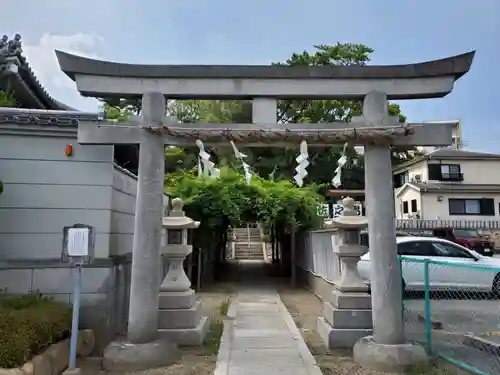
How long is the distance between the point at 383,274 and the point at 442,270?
5.91 meters

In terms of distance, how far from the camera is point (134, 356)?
17.7 feet

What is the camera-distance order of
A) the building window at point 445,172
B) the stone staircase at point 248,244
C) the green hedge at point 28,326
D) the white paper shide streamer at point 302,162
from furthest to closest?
the building window at point 445,172 → the stone staircase at point 248,244 → the white paper shide streamer at point 302,162 → the green hedge at point 28,326

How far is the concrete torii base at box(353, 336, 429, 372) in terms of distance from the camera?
5.28 meters

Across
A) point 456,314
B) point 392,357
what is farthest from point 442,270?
point 392,357

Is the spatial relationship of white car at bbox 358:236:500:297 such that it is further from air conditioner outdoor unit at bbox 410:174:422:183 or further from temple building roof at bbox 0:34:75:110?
air conditioner outdoor unit at bbox 410:174:422:183

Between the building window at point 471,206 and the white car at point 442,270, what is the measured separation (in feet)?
66.6

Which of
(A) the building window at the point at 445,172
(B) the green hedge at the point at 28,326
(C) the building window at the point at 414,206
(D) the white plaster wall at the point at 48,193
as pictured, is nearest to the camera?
(B) the green hedge at the point at 28,326

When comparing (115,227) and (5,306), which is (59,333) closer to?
(5,306)

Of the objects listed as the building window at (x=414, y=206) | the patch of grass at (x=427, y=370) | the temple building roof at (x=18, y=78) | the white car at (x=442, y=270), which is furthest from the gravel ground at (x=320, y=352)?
the building window at (x=414, y=206)

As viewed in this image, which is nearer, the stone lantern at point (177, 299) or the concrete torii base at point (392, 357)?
the concrete torii base at point (392, 357)

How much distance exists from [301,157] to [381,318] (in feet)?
7.84

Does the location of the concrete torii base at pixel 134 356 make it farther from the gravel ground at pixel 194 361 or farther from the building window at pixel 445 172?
the building window at pixel 445 172

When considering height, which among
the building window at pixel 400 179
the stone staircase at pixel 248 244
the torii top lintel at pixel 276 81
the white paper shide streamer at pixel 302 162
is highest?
the building window at pixel 400 179

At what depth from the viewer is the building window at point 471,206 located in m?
29.5
